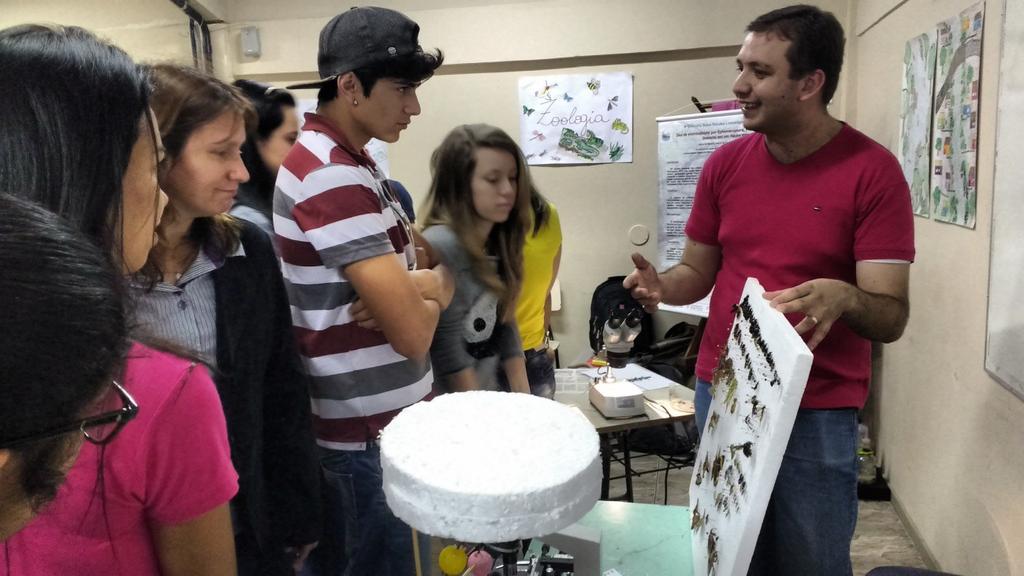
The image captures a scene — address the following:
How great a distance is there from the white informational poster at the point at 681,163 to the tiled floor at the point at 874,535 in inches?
38.6

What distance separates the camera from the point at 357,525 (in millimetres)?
1260

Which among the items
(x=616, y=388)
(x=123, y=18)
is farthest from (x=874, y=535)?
(x=123, y=18)

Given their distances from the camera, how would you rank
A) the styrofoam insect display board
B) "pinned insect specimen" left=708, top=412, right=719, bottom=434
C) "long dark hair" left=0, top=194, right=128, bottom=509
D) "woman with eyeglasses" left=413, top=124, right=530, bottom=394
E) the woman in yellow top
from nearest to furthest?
"long dark hair" left=0, top=194, right=128, bottom=509, the styrofoam insect display board, "pinned insect specimen" left=708, top=412, right=719, bottom=434, "woman with eyeglasses" left=413, top=124, right=530, bottom=394, the woman in yellow top

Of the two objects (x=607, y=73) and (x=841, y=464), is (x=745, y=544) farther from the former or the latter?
(x=607, y=73)

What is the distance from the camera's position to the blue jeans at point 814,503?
1186 millimetres

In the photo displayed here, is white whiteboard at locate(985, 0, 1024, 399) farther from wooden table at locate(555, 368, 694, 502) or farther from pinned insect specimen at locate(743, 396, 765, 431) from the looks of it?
pinned insect specimen at locate(743, 396, 765, 431)

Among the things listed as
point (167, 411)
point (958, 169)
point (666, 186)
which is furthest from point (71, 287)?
point (666, 186)

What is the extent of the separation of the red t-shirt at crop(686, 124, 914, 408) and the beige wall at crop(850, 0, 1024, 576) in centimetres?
74

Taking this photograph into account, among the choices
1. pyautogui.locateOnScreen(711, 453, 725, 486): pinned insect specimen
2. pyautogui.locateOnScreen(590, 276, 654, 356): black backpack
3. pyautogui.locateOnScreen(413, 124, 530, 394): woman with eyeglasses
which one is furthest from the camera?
pyautogui.locateOnScreen(590, 276, 654, 356): black backpack

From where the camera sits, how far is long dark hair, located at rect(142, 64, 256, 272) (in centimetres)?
98

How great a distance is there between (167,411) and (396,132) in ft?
2.59

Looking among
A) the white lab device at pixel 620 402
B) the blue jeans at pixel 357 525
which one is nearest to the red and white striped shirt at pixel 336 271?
the blue jeans at pixel 357 525

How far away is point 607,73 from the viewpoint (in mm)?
3629

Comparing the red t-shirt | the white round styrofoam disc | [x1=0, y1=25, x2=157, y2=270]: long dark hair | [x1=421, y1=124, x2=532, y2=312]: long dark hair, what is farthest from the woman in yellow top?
[x1=0, y1=25, x2=157, y2=270]: long dark hair
